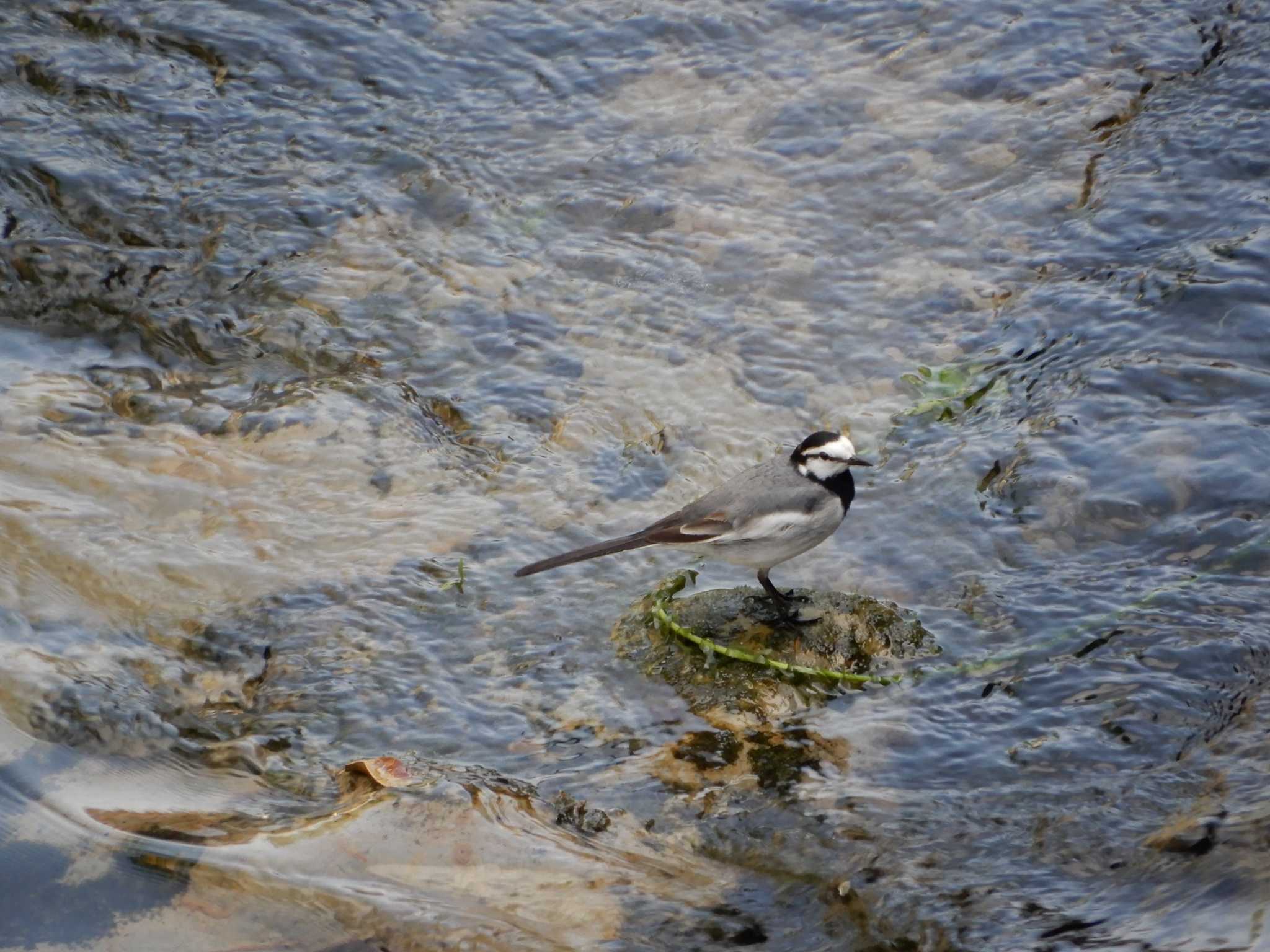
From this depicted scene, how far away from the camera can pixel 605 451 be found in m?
7.66

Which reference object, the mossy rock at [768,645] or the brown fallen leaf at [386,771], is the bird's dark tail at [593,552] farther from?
the brown fallen leaf at [386,771]

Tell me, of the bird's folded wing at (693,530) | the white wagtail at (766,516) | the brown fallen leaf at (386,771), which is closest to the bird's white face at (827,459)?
the white wagtail at (766,516)

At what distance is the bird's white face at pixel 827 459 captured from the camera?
6.56m

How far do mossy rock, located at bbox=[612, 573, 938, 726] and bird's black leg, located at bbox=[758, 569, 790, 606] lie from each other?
49 millimetres

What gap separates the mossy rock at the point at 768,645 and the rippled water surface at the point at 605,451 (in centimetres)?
11

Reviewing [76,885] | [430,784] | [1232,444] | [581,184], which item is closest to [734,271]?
[581,184]

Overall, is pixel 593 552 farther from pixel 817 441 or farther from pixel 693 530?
pixel 817 441

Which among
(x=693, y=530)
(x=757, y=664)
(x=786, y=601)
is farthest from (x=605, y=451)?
(x=757, y=664)

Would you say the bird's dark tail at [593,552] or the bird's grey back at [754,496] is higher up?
the bird's grey back at [754,496]


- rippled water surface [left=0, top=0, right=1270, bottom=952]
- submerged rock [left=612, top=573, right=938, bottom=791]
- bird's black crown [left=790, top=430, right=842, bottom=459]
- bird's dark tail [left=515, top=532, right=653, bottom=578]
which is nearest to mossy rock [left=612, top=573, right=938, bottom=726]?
submerged rock [left=612, top=573, right=938, bottom=791]

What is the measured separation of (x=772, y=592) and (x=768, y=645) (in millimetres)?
331

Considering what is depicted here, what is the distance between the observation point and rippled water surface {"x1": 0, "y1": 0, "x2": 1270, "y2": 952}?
4.94 m

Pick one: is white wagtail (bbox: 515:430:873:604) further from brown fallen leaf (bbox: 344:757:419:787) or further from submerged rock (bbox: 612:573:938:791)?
brown fallen leaf (bbox: 344:757:419:787)

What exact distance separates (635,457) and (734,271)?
1886 millimetres
